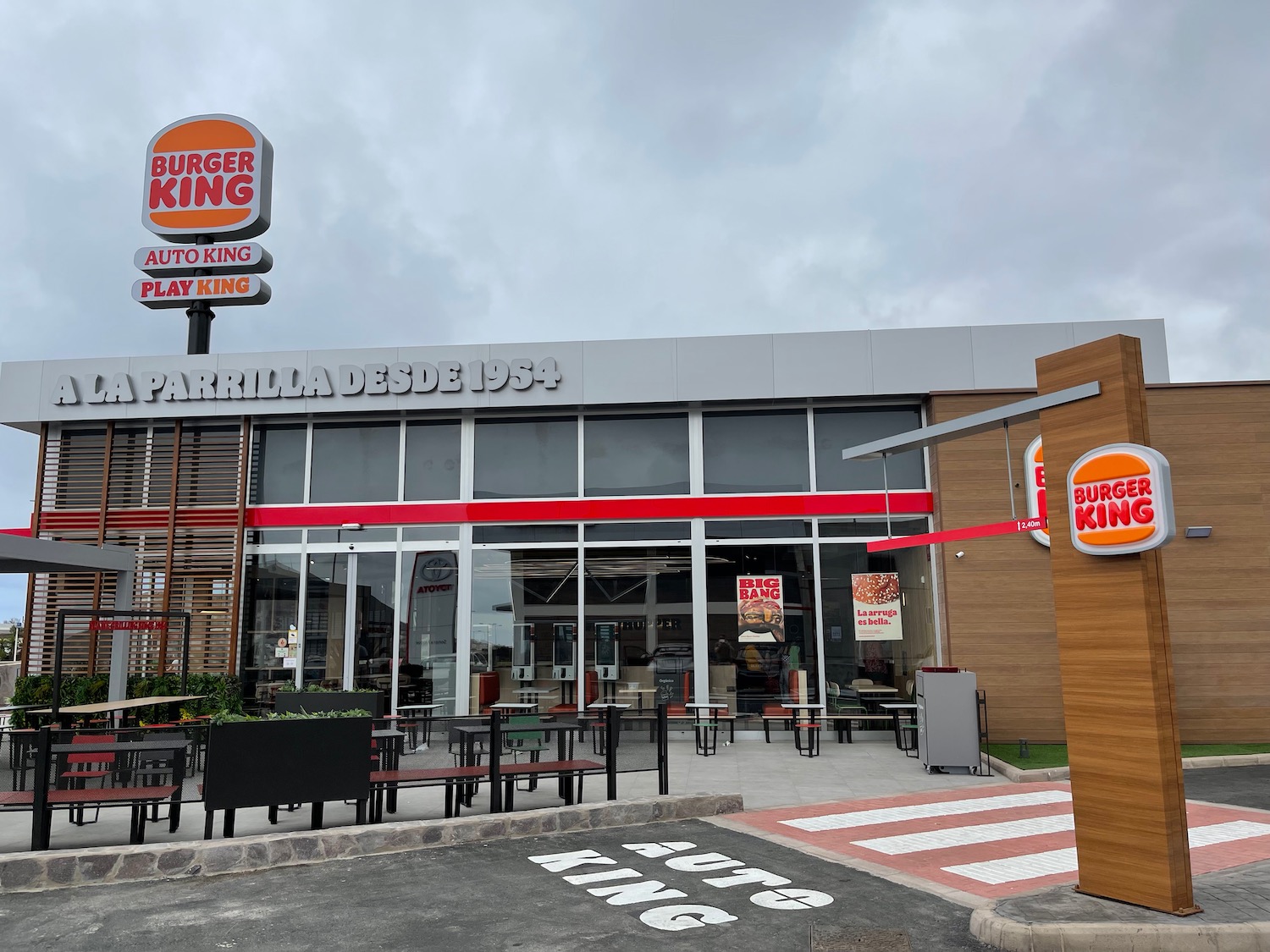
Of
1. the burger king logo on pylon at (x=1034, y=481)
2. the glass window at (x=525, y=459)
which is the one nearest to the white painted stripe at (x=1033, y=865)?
the burger king logo on pylon at (x=1034, y=481)

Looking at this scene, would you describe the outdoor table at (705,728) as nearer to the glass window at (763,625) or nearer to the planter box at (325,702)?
the glass window at (763,625)

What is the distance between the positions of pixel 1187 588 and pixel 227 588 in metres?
14.6

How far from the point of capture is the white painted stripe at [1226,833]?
7948 millimetres

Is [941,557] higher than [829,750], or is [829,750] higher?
[941,557]

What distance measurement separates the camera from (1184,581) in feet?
44.5

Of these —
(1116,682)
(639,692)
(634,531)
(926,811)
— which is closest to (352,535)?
(634,531)

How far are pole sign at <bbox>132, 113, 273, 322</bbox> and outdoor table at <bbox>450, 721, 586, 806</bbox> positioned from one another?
11.0m

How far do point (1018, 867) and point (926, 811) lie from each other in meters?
2.39

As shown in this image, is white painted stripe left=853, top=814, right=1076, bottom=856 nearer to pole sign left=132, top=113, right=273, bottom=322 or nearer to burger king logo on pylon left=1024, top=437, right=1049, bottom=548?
burger king logo on pylon left=1024, top=437, right=1049, bottom=548

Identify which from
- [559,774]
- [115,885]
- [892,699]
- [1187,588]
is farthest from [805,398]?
[115,885]

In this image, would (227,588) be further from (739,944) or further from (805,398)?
(739,944)

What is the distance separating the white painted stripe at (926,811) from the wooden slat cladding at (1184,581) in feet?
11.0

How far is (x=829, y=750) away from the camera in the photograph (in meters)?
13.6

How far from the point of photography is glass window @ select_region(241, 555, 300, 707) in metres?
15.4
